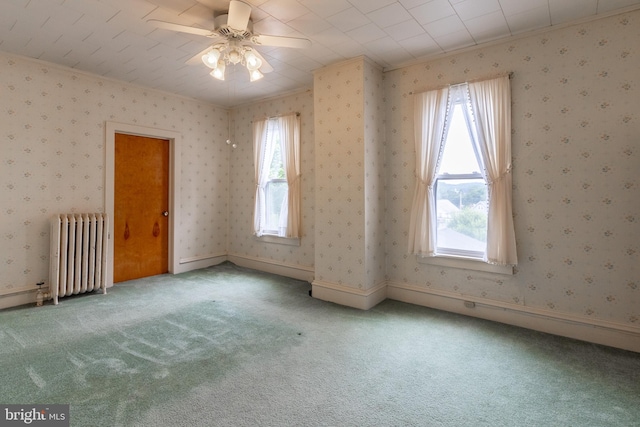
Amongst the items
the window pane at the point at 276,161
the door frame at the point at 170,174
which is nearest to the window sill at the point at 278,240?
the window pane at the point at 276,161

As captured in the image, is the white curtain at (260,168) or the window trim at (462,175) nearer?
the window trim at (462,175)

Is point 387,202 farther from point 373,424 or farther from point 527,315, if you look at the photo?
point 373,424

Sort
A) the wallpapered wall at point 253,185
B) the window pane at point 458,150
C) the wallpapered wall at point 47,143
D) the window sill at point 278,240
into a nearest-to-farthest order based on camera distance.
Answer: the window pane at point 458,150 → the wallpapered wall at point 47,143 → the wallpapered wall at point 253,185 → the window sill at point 278,240

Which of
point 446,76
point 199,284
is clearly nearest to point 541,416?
point 446,76

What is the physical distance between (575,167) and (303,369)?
2.82 meters

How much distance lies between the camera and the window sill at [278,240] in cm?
474

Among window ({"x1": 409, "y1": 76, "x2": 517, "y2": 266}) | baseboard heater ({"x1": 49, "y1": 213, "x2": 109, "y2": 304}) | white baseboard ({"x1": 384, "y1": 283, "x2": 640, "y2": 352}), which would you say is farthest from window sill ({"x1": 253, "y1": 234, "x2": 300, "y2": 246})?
baseboard heater ({"x1": 49, "y1": 213, "x2": 109, "y2": 304})

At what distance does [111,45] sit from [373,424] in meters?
3.97

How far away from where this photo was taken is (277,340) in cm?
269

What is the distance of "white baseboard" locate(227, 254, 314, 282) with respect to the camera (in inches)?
181

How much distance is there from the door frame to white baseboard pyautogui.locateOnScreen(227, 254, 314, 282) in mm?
1005

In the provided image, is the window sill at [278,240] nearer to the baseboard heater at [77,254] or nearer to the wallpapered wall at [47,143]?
the baseboard heater at [77,254]

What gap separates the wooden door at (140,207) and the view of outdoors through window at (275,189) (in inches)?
61.3

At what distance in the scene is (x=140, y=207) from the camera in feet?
15.1
